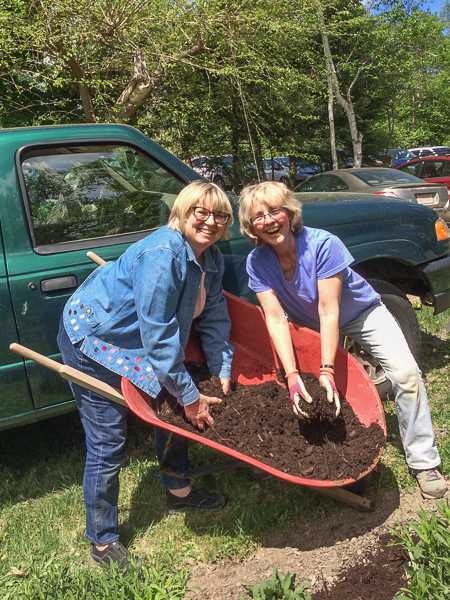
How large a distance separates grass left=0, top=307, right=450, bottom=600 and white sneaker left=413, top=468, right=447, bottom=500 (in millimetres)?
152

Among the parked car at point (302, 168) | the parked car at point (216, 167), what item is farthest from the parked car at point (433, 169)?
the parked car at point (302, 168)

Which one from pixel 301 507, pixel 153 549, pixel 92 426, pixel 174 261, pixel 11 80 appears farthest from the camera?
pixel 11 80

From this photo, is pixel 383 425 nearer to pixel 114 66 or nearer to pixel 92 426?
pixel 92 426

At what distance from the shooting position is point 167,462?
283 centimetres

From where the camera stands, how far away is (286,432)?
2607 millimetres

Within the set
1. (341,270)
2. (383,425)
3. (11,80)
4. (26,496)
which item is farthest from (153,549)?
(11,80)

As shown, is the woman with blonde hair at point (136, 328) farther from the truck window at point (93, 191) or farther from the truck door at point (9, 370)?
the truck window at point (93, 191)

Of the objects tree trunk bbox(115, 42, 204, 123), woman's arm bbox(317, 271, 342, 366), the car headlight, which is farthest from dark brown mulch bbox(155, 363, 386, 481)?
tree trunk bbox(115, 42, 204, 123)

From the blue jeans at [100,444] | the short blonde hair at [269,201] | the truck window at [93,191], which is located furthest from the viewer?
the truck window at [93,191]

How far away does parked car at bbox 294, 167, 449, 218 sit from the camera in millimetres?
10000

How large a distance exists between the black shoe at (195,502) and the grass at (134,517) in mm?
46

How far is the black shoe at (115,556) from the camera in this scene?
244 centimetres

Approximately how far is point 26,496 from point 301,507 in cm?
167

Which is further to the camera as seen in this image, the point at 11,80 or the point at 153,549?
the point at 11,80
